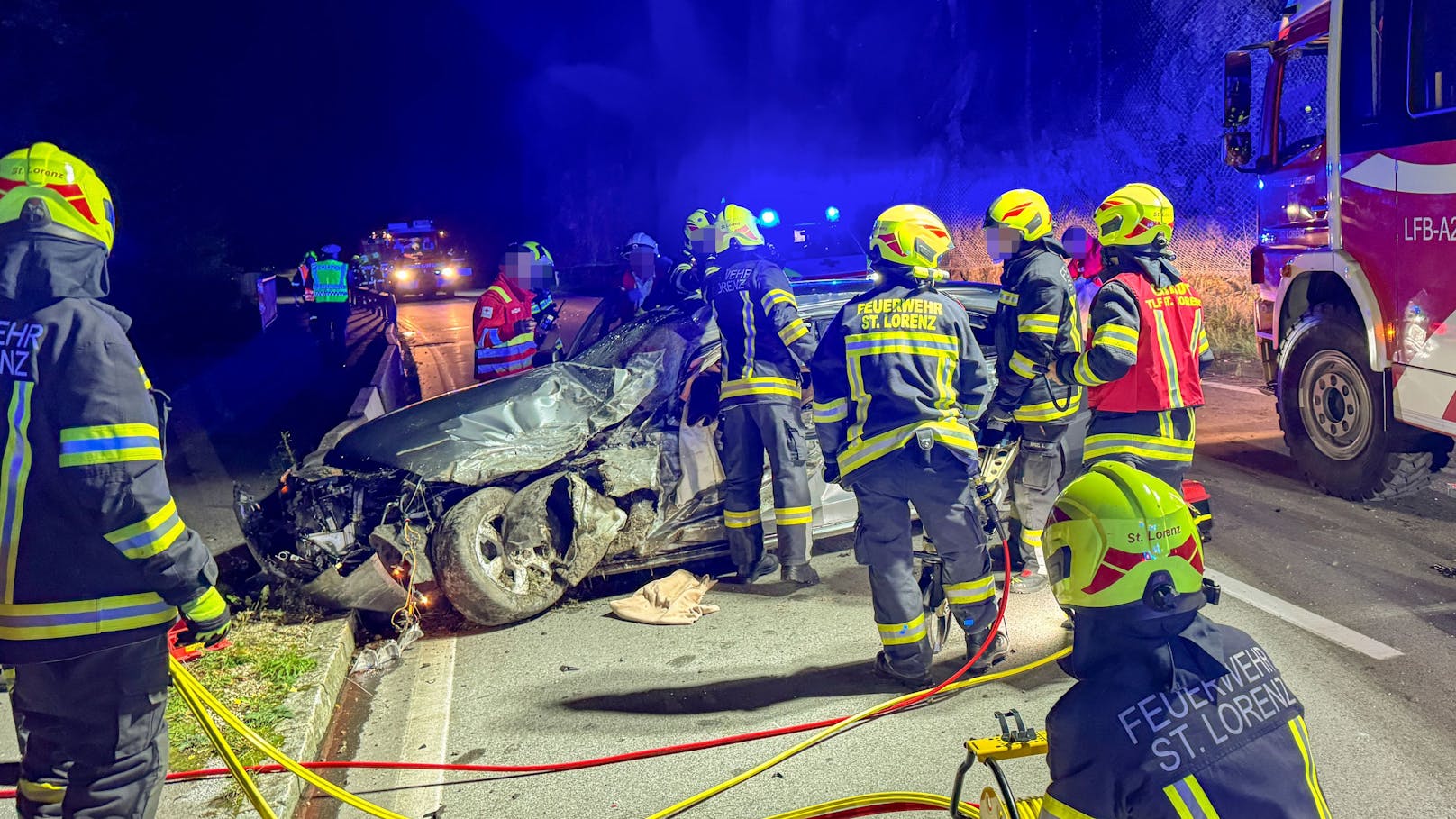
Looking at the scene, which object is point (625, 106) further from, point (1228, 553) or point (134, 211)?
point (1228, 553)

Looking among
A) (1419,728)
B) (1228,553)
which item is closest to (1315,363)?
(1228,553)

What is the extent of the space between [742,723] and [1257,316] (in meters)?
5.63

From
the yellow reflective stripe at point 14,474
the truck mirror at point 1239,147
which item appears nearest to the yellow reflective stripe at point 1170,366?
the truck mirror at point 1239,147

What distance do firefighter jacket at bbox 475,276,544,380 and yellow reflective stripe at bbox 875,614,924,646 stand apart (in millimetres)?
3985

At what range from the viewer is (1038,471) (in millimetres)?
4984

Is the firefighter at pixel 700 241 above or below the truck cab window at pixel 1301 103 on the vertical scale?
below

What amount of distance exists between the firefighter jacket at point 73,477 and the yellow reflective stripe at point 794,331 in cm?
317

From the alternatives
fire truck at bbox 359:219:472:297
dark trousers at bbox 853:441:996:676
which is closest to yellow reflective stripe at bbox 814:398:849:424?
dark trousers at bbox 853:441:996:676

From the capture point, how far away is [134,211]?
2086 centimetres

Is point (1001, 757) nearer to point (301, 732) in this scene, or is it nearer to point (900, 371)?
point (900, 371)

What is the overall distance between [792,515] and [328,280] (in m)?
18.9

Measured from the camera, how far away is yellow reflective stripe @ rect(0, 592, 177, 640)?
2.47 meters

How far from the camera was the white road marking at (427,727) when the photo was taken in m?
3.33

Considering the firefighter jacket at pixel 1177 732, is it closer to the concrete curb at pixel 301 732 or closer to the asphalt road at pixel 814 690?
the asphalt road at pixel 814 690
